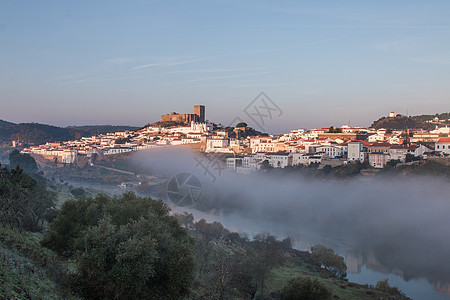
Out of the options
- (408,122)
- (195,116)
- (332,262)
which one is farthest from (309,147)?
(195,116)

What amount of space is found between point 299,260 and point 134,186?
30.7 meters

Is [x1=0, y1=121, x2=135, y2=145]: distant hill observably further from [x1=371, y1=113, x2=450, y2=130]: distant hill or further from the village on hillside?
[x1=371, y1=113, x2=450, y2=130]: distant hill

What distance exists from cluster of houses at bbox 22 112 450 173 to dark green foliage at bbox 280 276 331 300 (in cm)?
3090

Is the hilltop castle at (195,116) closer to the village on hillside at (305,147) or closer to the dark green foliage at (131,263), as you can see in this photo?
the village on hillside at (305,147)

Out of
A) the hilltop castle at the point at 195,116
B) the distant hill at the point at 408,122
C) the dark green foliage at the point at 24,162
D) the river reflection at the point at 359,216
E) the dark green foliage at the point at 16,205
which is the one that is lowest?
the river reflection at the point at 359,216

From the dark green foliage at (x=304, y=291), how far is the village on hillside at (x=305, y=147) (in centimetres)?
3058

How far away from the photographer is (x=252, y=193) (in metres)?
38.9

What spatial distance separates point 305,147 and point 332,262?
30199 millimetres

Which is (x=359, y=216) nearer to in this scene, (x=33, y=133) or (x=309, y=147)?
(x=309, y=147)

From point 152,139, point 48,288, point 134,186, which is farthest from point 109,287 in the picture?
point 152,139

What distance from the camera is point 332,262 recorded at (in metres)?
17.6

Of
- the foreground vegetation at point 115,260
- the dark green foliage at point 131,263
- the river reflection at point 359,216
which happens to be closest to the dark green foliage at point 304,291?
the foreground vegetation at point 115,260

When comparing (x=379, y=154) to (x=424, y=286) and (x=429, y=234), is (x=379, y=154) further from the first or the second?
(x=424, y=286)

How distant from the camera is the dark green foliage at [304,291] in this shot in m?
10.1
